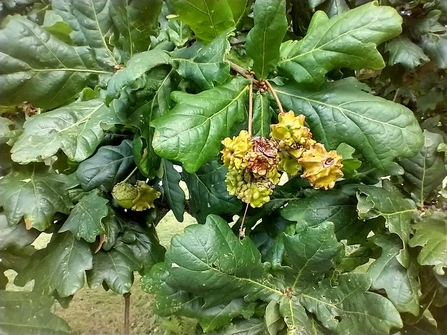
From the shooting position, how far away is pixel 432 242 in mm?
579

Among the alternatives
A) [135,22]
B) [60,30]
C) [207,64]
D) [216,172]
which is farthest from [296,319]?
[60,30]

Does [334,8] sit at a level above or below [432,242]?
above

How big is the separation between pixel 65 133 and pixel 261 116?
0.84 feet

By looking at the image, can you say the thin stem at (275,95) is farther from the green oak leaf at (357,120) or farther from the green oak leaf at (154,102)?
the green oak leaf at (154,102)

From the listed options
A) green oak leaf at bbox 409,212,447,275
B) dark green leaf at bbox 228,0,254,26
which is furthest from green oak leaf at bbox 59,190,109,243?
green oak leaf at bbox 409,212,447,275

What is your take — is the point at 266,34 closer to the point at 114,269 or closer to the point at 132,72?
the point at 132,72

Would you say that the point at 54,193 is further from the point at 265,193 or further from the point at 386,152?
the point at 386,152

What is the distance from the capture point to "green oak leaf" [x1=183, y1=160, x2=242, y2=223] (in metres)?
0.67

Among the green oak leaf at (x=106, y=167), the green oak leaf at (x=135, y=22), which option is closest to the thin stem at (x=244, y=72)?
the green oak leaf at (x=135, y=22)

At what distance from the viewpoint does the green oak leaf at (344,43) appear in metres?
0.54

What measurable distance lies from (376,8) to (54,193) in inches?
19.5

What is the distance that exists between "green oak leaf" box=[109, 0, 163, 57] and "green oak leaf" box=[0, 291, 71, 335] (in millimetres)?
360

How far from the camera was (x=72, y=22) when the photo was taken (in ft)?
2.21

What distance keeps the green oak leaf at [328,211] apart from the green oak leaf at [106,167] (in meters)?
0.27
